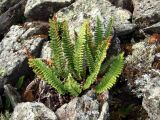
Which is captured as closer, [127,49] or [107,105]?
[107,105]

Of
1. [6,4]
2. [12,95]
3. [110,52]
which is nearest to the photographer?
[12,95]

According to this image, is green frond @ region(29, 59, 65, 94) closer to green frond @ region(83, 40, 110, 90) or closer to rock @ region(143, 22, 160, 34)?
green frond @ region(83, 40, 110, 90)

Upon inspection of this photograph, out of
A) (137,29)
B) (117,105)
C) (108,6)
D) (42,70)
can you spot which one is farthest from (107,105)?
(108,6)

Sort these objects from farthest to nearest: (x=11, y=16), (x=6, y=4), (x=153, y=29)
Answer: (x=6, y=4) → (x=11, y=16) → (x=153, y=29)

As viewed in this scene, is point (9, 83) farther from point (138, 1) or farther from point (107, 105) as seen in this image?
point (138, 1)

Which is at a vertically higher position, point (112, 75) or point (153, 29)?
point (112, 75)

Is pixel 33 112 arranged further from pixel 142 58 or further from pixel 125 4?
pixel 125 4

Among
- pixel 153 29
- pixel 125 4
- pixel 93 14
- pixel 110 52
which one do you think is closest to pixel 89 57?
pixel 110 52
